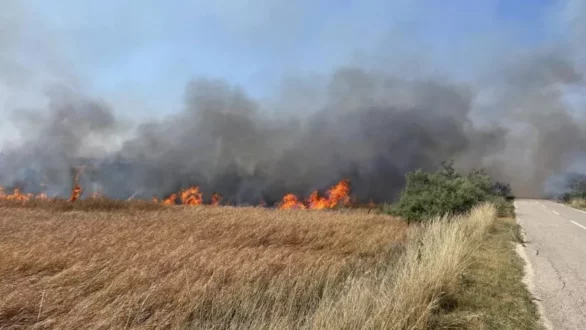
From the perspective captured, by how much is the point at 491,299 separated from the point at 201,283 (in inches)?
176

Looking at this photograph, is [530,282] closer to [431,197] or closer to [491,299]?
[491,299]

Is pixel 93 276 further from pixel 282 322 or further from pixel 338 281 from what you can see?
pixel 338 281

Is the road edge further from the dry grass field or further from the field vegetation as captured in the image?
the dry grass field

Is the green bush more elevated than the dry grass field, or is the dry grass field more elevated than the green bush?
the green bush

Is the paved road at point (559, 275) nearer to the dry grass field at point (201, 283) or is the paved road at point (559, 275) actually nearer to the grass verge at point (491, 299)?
the grass verge at point (491, 299)

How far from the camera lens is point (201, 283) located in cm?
546

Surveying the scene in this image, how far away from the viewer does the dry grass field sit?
427 centimetres

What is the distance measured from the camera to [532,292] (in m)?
6.91

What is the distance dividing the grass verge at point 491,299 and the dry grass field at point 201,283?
0.97 feet

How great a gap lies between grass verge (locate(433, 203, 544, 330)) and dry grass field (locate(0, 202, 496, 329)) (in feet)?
0.97

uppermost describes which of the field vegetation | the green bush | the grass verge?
the green bush

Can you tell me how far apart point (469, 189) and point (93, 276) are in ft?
62.4

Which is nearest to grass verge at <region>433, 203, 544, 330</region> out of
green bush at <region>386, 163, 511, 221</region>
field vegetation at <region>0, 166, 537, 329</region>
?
field vegetation at <region>0, 166, 537, 329</region>

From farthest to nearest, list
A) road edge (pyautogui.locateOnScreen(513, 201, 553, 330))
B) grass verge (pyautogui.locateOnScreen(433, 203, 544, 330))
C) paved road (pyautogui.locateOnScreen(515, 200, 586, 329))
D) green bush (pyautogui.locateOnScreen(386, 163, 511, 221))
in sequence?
green bush (pyautogui.locateOnScreen(386, 163, 511, 221)), paved road (pyautogui.locateOnScreen(515, 200, 586, 329)), road edge (pyautogui.locateOnScreen(513, 201, 553, 330)), grass verge (pyautogui.locateOnScreen(433, 203, 544, 330))
